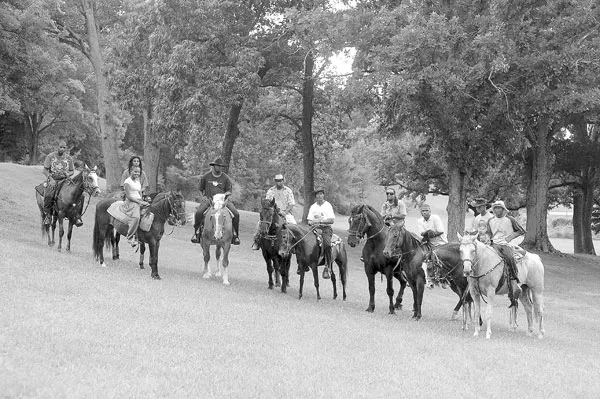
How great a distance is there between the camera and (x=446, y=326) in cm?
1653

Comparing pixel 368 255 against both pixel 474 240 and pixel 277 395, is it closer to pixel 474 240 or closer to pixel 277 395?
pixel 474 240

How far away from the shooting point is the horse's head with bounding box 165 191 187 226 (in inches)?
730

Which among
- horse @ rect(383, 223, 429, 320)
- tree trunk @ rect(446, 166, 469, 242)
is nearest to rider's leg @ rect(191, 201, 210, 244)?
horse @ rect(383, 223, 429, 320)

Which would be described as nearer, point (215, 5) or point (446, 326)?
point (446, 326)

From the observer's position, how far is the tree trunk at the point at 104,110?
40250 mm

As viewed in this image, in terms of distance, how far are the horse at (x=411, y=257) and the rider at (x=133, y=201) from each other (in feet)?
21.4

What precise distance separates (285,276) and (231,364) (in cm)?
891

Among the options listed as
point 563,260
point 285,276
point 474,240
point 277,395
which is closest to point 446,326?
point 474,240

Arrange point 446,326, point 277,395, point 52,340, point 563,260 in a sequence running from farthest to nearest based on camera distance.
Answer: point 563,260 → point 446,326 → point 52,340 → point 277,395

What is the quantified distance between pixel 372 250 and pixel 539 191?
27806 mm

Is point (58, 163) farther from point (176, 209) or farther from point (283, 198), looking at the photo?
point (283, 198)

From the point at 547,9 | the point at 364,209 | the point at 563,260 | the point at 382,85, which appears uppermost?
the point at 547,9

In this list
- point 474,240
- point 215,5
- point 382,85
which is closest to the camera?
point 474,240

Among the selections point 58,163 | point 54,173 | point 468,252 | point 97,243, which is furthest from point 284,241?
point 58,163
